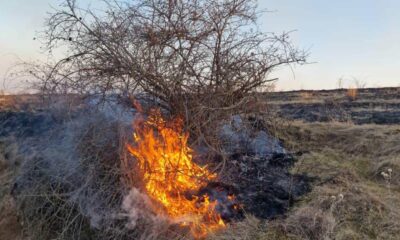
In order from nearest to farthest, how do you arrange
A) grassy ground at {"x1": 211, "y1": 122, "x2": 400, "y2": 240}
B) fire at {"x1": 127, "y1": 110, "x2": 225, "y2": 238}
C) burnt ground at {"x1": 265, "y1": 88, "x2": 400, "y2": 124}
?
grassy ground at {"x1": 211, "y1": 122, "x2": 400, "y2": 240}
fire at {"x1": 127, "y1": 110, "x2": 225, "y2": 238}
burnt ground at {"x1": 265, "y1": 88, "x2": 400, "y2": 124}

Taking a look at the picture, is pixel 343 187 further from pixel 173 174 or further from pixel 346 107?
pixel 346 107

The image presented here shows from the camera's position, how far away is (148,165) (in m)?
5.39

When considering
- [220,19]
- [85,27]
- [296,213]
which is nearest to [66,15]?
[85,27]

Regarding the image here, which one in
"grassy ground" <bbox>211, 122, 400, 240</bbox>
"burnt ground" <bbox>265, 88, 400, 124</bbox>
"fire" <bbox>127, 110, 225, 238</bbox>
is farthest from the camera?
"burnt ground" <bbox>265, 88, 400, 124</bbox>

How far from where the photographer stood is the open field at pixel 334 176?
4.82 metres

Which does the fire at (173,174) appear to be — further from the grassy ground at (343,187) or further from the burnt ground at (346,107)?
the burnt ground at (346,107)

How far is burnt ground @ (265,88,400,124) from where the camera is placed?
9.03 metres

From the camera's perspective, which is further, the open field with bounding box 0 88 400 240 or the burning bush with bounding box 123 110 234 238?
the burning bush with bounding box 123 110 234 238

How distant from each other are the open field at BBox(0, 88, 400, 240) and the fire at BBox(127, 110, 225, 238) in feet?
1.09

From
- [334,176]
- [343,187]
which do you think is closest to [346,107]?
[334,176]

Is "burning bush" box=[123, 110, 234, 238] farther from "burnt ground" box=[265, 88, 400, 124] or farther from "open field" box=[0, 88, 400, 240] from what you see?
"burnt ground" box=[265, 88, 400, 124]

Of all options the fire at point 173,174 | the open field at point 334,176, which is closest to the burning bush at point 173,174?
the fire at point 173,174

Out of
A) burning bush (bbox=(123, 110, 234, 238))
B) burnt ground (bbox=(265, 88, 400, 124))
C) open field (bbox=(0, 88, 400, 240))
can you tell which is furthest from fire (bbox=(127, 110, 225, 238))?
burnt ground (bbox=(265, 88, 400, 124))

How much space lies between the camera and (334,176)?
5930 millimetres
